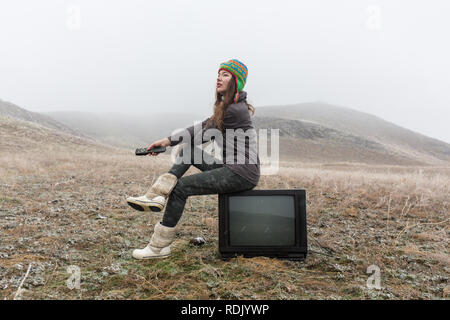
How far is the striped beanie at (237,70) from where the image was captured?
3.59m

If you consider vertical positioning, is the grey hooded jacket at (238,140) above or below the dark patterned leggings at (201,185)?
above

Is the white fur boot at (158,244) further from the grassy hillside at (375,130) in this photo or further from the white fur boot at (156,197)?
the grassy hillside at (375,130)

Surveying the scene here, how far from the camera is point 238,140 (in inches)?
138

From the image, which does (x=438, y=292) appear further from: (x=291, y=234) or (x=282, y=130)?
(x=282, y=130)

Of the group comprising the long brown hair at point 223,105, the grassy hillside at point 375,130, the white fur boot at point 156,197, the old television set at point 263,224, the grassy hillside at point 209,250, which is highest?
the grassy hillside at point 375,130

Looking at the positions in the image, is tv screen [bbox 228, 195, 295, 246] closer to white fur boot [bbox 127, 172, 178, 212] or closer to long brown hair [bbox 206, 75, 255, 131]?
white fur boot [bbox 127, 172, 178, 212]

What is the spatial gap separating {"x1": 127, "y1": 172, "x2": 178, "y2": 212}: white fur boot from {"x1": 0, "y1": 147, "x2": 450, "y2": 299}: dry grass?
2.06 feet

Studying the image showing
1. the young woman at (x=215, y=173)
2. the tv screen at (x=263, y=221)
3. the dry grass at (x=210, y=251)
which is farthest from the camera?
the tv screen at (x=263, y=221)

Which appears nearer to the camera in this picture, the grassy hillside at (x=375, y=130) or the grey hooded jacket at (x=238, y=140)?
the grey hooded jacket at (x=238, y=140)

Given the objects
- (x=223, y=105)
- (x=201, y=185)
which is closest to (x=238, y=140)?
(x=223, y=105)

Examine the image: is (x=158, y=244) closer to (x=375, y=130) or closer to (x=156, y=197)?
(x=156, y=197)

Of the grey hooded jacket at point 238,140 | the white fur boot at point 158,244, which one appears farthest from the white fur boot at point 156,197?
the grey hooded jacket at point 238,140

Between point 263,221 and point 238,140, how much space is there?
3.24ft
